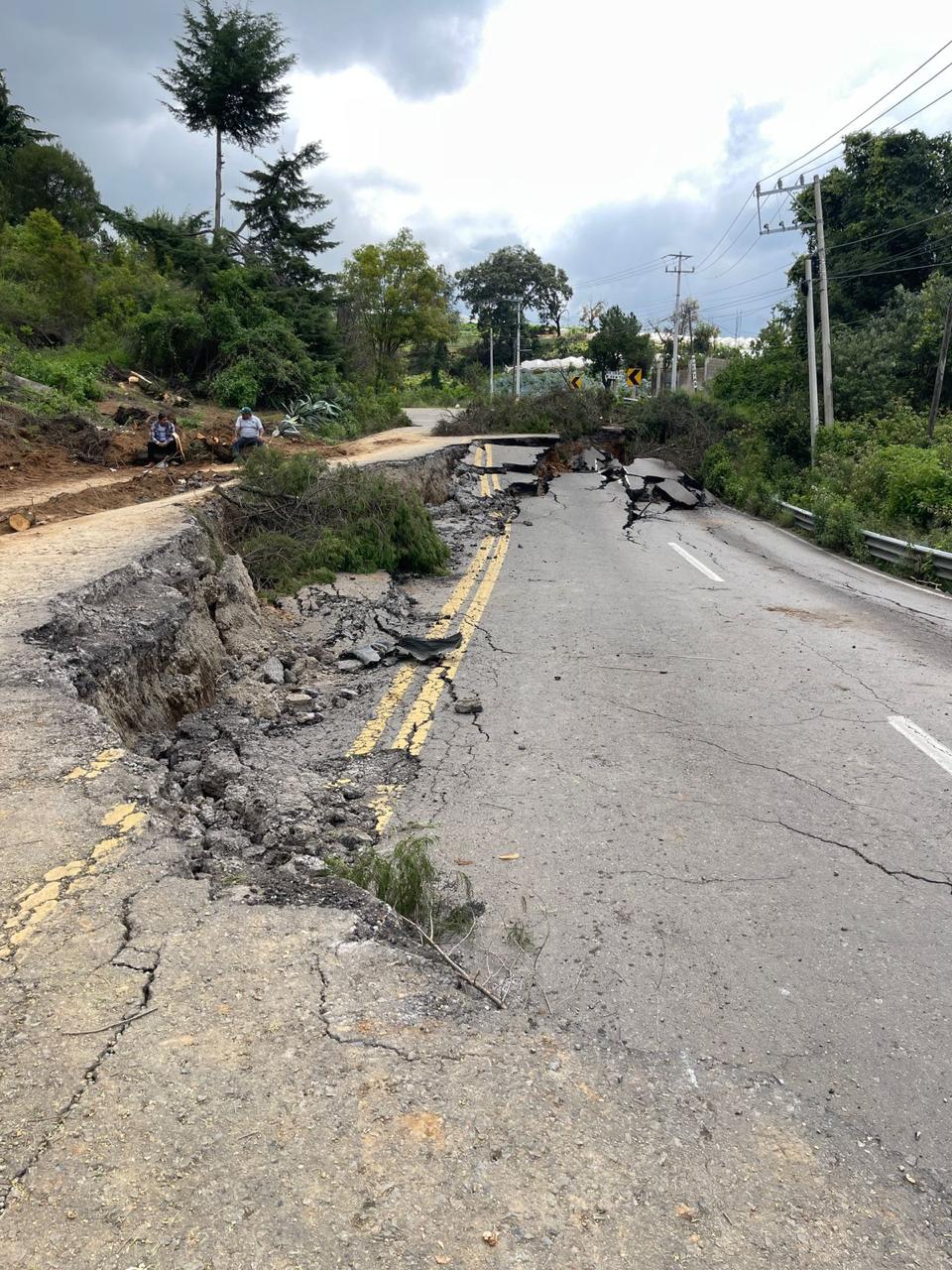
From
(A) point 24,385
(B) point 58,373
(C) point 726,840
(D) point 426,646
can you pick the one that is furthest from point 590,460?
(C) point 726,840

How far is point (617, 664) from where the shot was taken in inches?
293

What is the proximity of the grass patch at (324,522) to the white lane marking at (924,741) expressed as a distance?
6193 mm

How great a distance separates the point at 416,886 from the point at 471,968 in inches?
19.9

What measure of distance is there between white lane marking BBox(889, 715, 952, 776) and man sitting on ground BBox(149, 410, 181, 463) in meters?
14.1

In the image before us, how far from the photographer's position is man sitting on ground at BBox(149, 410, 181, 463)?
622 inches

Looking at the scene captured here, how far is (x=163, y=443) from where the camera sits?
15.9 m

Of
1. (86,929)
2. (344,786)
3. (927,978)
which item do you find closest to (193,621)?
(344,786)

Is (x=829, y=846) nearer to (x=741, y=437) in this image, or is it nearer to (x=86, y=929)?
(x=86, y=929)

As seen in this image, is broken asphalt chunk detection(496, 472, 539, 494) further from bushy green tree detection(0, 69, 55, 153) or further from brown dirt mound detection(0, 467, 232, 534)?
bushy green tree detection(0, 69, 55, 153)

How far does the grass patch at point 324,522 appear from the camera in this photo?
9.77 metres

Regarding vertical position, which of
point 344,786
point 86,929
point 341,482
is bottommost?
point 344,786

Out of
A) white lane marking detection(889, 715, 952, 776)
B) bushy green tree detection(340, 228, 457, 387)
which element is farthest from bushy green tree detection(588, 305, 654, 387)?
white lane marking detection(889, 715, 952, 776)

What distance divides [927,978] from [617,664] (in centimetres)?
438

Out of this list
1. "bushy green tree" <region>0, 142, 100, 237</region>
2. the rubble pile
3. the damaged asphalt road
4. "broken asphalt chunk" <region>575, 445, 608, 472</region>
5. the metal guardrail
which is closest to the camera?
the damaged asphalt road
